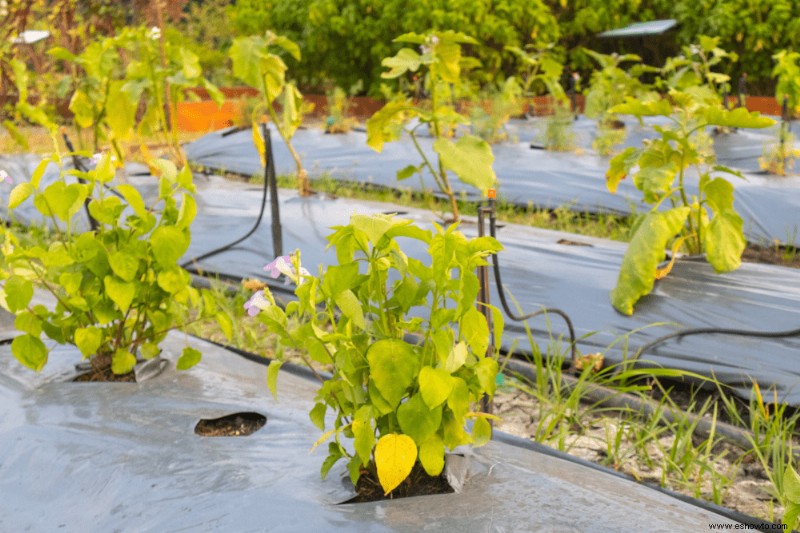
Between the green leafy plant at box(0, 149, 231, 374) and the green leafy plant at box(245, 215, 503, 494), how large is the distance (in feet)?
2.34

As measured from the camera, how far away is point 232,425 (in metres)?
2.24

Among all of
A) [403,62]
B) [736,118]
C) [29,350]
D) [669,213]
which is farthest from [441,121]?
[29,350]

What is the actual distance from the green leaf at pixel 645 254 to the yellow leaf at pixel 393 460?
1750mm

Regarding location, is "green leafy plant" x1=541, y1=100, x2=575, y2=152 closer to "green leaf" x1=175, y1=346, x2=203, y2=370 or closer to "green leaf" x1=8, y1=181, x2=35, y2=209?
"green leaf" x1=175, y1=346, x2=203, y2=370

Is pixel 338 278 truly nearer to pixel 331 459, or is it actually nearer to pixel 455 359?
pixel 455 359

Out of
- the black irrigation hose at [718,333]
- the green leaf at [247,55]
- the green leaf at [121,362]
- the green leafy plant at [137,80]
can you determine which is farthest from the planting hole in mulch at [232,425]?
the green leaf at [247,55]

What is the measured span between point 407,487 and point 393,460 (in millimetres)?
171

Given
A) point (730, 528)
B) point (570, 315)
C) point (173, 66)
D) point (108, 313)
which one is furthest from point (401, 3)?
point (730, 528)

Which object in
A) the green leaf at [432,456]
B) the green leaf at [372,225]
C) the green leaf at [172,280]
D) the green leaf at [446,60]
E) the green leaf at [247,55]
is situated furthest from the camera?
the green leaf at [247,55]

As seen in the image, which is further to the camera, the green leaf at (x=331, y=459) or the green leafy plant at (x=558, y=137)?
the green leafy plant at (x=558, y=137)

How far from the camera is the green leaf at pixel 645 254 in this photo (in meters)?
3.08

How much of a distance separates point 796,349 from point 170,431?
198 centimetres

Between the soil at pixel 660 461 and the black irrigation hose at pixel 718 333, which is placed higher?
the black irrigation hose at pixel 718 333

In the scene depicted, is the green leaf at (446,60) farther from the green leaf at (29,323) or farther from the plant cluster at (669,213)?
the green leaf at (29,323)
